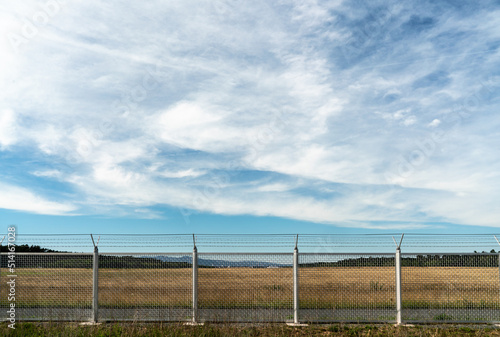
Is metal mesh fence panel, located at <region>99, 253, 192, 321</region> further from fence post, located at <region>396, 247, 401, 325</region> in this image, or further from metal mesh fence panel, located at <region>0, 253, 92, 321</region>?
fence post, located at <region>396, 247, 401, 325</region>

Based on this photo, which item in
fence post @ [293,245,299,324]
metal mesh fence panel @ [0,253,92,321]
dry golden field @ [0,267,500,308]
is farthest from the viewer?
metal mesh fence panel @ [0,253,92,321]

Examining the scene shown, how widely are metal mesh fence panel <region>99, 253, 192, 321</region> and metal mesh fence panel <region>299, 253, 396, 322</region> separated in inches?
138

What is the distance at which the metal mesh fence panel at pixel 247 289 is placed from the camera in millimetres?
13039

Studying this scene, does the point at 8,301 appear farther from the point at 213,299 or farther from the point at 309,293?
the point at 309,293

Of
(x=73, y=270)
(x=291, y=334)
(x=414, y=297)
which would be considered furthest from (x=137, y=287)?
(x=414, y=297)

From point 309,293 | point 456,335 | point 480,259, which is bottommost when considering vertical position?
point 456,335

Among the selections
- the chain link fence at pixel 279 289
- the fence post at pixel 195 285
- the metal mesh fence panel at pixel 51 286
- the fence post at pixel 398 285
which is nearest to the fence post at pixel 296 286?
the chain link fence at pixel 279 289

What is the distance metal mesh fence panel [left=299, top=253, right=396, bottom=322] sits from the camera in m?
13.0

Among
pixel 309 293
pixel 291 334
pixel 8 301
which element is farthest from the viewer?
pixel 8 301

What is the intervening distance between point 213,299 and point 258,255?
186 centimetres

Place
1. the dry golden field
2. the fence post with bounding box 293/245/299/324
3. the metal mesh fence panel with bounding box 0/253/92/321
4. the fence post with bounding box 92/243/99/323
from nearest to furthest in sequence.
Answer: the fence post with bounding box 293/245/299/324 → the dry golden field → the fence post with bounding box 92/243/99/323 → the metal mesh fence panel with bounding box 0/253/92/321

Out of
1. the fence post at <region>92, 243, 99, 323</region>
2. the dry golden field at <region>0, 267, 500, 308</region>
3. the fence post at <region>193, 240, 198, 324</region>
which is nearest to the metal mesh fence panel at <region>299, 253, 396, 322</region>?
the dry golden field at <region>0, 267, 500, 308</region>

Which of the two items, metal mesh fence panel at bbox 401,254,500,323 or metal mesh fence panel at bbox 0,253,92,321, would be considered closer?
metal mesh fence panel at bbox 401,254,500,323

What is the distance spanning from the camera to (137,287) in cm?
1346
